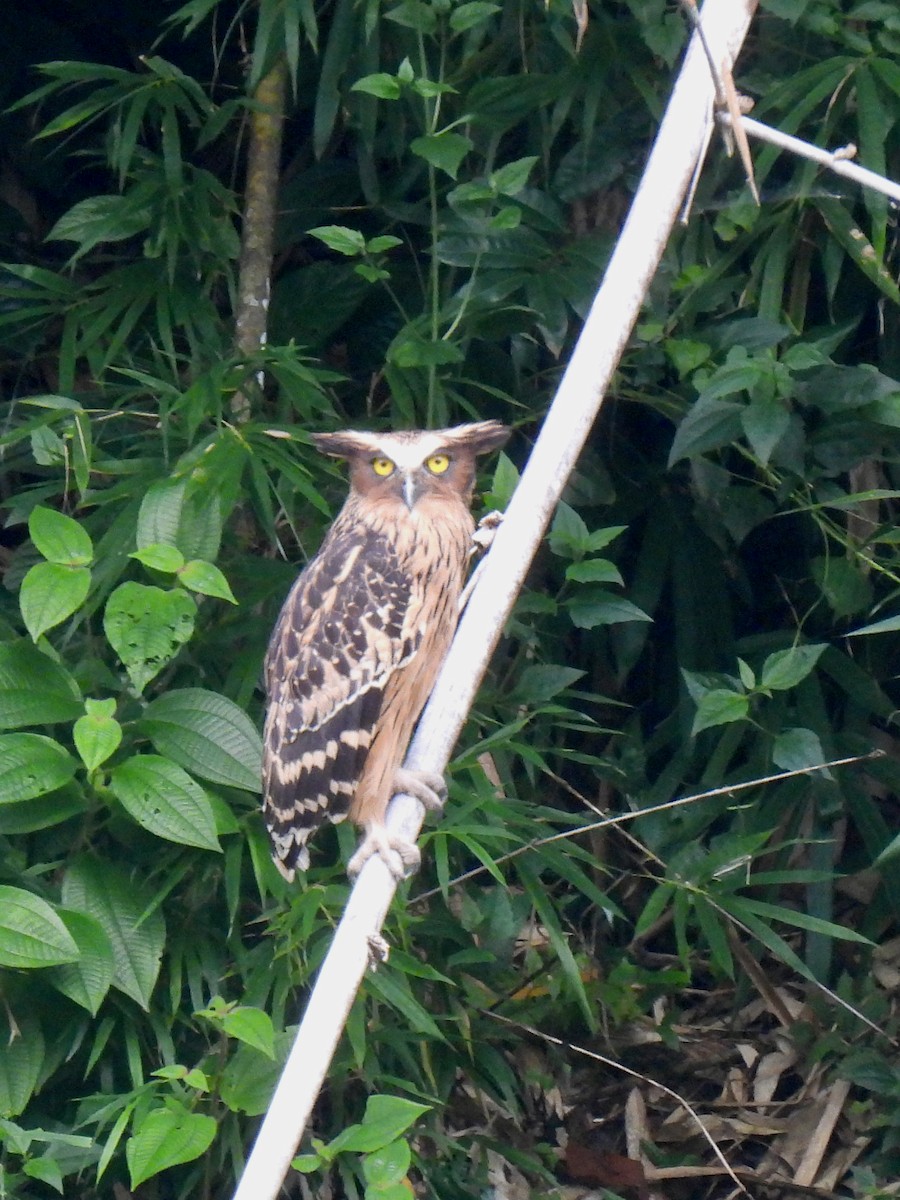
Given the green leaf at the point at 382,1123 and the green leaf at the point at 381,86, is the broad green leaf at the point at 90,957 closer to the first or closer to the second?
the green leaf at the point at 382,1123

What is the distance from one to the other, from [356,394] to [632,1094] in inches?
60.6

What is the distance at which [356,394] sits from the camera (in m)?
3.13

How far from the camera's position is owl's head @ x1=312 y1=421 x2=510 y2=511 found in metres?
2.45

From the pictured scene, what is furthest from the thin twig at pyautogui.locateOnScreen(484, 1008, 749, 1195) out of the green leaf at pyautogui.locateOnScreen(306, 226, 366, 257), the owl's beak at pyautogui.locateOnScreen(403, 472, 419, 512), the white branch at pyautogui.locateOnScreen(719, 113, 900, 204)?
the white branch at pyautogui.locateOnScreen(719, 113, 900, 204)

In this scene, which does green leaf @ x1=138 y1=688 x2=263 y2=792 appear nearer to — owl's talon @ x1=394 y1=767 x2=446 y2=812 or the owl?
the owl

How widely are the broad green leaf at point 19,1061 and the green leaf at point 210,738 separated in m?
0.47

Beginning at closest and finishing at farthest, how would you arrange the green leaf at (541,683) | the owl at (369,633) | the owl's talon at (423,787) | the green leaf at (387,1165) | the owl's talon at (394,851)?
the owl's talon at (394,851), the green leaf at (387,1165), the owl's talon at (423,787), the owl at (369,633), the green leaf at (541,683)

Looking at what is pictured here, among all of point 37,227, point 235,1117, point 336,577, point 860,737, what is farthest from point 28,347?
point 860,737

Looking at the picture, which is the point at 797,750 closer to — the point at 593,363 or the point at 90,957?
the point at 593,363

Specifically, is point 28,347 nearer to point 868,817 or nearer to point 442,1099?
point 442,1099

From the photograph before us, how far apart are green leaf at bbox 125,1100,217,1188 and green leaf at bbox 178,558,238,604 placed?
28.1 inches

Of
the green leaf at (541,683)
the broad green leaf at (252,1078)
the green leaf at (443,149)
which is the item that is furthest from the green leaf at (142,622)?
the green leaf at (443,149)

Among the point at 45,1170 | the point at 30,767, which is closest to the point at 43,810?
the point at 30,767

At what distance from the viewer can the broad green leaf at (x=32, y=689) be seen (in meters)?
2.25
